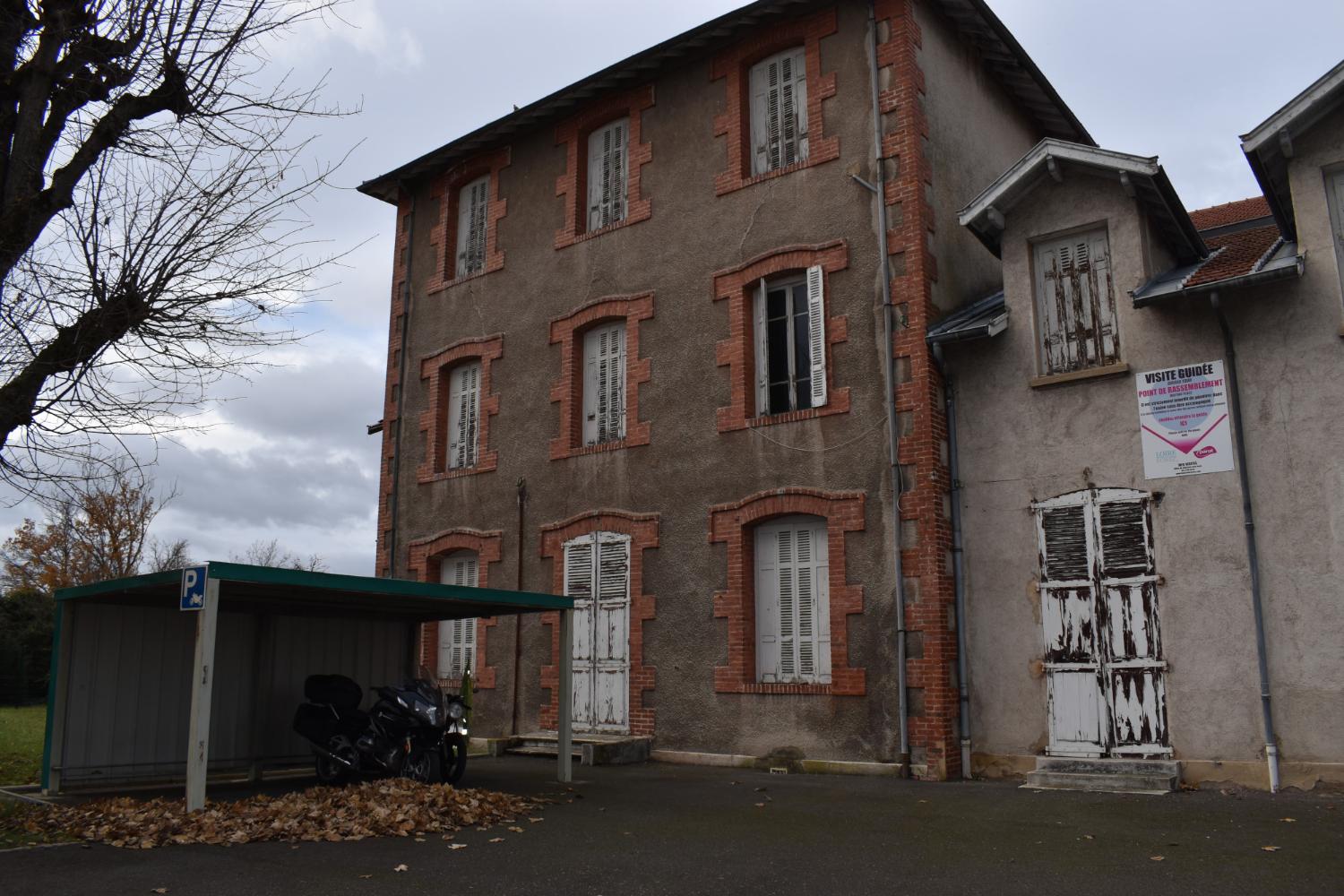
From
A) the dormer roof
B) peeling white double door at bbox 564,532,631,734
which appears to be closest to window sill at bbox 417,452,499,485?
peeling white double door at bbox 564,532,631,734

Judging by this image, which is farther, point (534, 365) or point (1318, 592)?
point (534, 365)

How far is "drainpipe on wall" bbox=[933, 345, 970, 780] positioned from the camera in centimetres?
1153

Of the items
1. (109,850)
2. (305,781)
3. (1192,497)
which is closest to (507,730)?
(305,781)

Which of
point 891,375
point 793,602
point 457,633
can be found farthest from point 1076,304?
point 457,633

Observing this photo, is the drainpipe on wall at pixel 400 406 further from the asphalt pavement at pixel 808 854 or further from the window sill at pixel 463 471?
the asphalt pavement at pixel 808 854

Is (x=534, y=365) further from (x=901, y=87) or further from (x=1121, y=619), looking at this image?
(x=1121, y=619)

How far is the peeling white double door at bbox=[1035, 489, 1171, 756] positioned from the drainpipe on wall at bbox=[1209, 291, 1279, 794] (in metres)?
0.88

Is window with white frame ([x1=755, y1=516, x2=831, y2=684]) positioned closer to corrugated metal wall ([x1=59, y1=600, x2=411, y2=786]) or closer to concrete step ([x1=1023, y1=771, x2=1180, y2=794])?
concrete step ([x1=1023, y1=771, x2=1180, y2=794])

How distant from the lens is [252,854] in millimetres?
7336

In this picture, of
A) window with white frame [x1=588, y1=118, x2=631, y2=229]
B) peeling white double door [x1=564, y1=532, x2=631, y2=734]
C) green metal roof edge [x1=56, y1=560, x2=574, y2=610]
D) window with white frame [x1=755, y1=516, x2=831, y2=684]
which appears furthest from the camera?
window with white frame [x1=588, y1=118, x2=631, y2=229]

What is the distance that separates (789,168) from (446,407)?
6928 mm

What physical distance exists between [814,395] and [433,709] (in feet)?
18.6

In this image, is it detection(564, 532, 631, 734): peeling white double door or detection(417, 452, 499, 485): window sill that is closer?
detection(564, 532, 631, 734): peeling white double door

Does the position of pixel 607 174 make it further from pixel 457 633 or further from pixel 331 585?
pixel 331 585
